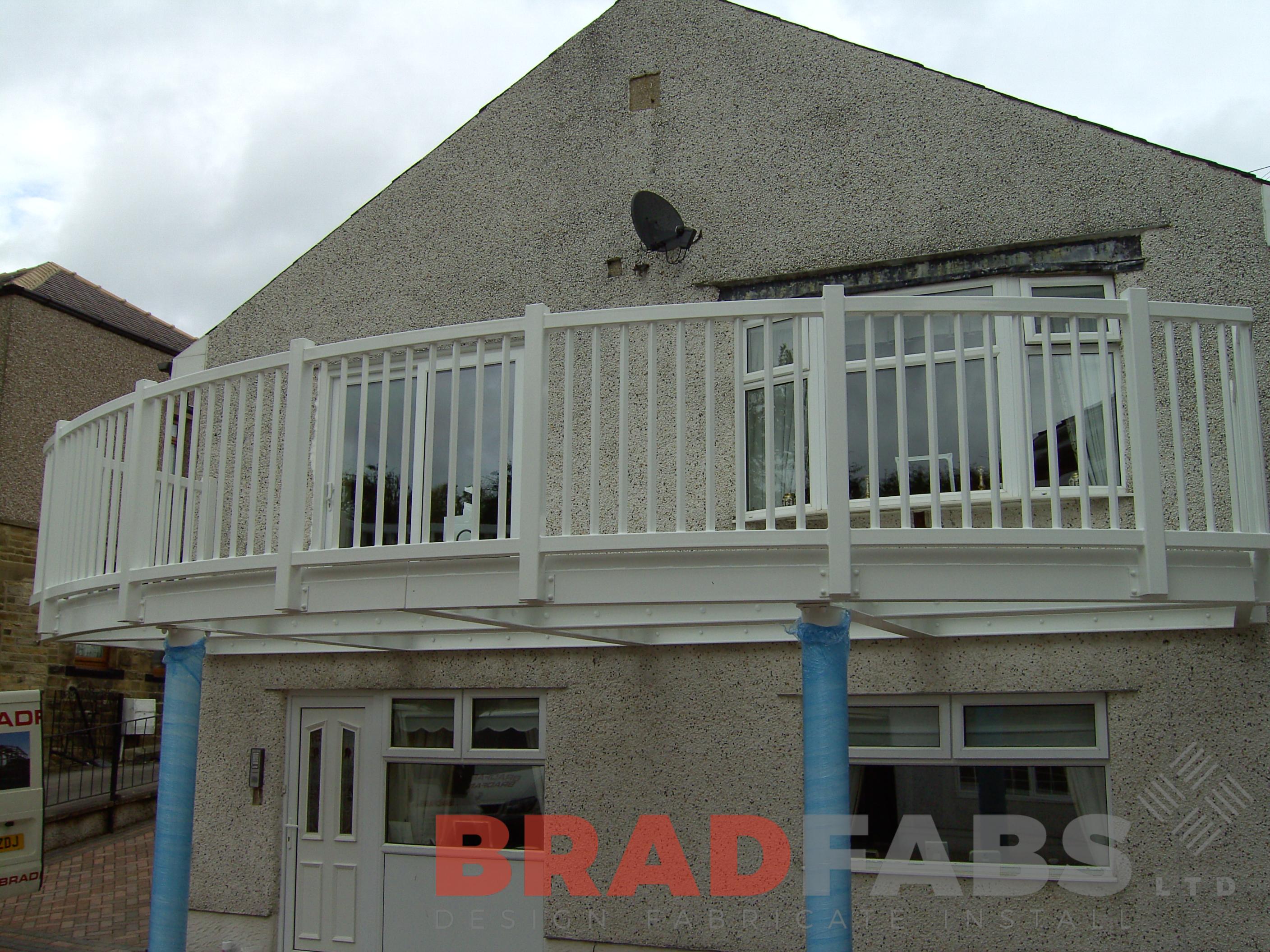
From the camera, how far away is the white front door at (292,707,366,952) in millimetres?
7414

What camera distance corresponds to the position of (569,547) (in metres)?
4.44

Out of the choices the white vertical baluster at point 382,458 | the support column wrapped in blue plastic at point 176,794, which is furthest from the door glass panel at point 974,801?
the support column wrapped in blue plastic at point 176,794

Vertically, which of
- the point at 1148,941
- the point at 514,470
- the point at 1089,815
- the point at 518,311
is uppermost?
the point at 518,311

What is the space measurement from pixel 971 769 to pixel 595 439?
3.25m

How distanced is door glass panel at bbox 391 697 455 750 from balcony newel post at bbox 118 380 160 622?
2323mm

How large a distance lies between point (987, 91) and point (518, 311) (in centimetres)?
364

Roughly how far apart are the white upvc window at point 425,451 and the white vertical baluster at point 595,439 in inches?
14.8

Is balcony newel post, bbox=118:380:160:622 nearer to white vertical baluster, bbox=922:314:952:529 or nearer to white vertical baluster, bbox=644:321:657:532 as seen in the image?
white vertical baluster, bbox=644:321:657:532

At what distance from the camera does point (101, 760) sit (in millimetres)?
16062

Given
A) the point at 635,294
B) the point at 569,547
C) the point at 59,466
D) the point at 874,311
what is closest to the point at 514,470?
the point at 569,547

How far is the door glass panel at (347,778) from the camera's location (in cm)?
762

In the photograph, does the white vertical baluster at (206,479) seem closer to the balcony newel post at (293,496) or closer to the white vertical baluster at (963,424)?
the balcony newel post at (293,496)

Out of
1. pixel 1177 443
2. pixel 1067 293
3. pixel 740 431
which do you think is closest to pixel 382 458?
pixel 740 431

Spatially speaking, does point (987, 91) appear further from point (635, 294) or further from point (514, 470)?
point (514, 470)
